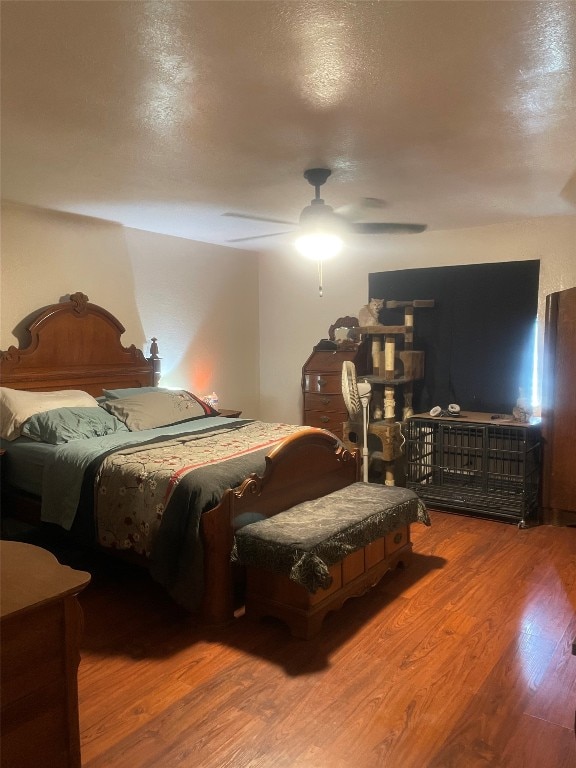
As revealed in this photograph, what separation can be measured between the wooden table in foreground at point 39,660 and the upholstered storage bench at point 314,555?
1264mm

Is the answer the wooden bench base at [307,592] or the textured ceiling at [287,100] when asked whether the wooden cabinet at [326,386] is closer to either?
the textured ceiling at [287,100]

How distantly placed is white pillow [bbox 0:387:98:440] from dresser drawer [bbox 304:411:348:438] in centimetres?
208

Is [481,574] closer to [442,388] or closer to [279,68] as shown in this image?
[442,388]

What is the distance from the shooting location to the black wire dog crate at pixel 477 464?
4.12m

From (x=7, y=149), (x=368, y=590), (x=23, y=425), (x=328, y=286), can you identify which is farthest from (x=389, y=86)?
(x=328, y=286)

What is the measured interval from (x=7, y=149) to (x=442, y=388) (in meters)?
3.77

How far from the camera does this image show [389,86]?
2094 millimetres

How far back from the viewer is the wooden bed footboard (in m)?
2.62

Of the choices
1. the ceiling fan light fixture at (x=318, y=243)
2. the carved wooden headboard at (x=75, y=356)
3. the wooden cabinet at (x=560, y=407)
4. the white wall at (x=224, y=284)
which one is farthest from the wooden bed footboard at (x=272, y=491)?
the white wall at (x=224, y=284)

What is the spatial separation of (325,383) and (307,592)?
274 centimetres

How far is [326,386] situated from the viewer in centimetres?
504

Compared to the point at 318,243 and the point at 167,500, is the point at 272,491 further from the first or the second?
the point at 318,243

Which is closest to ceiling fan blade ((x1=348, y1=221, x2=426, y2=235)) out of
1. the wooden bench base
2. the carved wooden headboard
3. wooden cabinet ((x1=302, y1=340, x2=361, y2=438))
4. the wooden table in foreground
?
wooden cabinet ((x1=302, y1=340, x2=361, y2=438))

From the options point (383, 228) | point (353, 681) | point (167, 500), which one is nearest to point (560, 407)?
point (383, 228)
